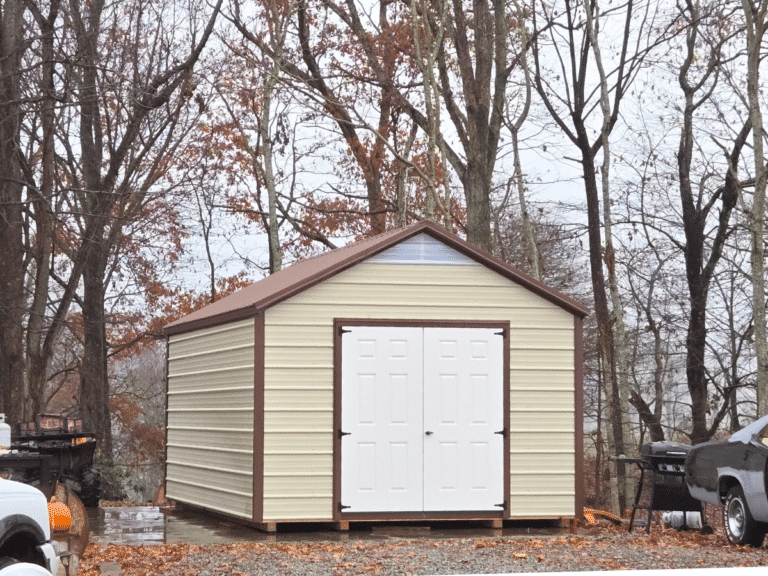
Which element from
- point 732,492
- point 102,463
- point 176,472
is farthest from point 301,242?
point 732,492

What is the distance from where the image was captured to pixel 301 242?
111 ft

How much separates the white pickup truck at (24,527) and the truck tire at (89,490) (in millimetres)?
14052

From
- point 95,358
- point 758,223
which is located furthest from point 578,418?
point 95,358

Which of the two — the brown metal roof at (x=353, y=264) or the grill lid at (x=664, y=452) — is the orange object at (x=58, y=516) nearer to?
the brown metal roof at (x=353, y=264)

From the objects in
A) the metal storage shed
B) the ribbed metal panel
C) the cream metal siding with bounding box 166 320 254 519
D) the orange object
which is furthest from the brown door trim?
the orange object

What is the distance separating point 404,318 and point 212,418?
10.7 feet

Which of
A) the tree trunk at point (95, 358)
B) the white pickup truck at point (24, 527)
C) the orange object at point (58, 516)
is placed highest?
the tree trunk at point (95, 358)

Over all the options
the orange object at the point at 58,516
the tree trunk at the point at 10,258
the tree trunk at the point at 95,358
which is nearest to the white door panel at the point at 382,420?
the orange object at the point at 58,516

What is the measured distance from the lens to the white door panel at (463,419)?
48.4ft

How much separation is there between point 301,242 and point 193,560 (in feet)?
73.9

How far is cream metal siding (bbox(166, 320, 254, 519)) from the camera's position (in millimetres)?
14758

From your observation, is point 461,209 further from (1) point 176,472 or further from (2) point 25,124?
(1) point 176,472

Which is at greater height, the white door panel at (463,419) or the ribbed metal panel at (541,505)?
the white door panel at (463,419)

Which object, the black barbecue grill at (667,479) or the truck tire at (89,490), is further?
the truck tire at (89,490)
